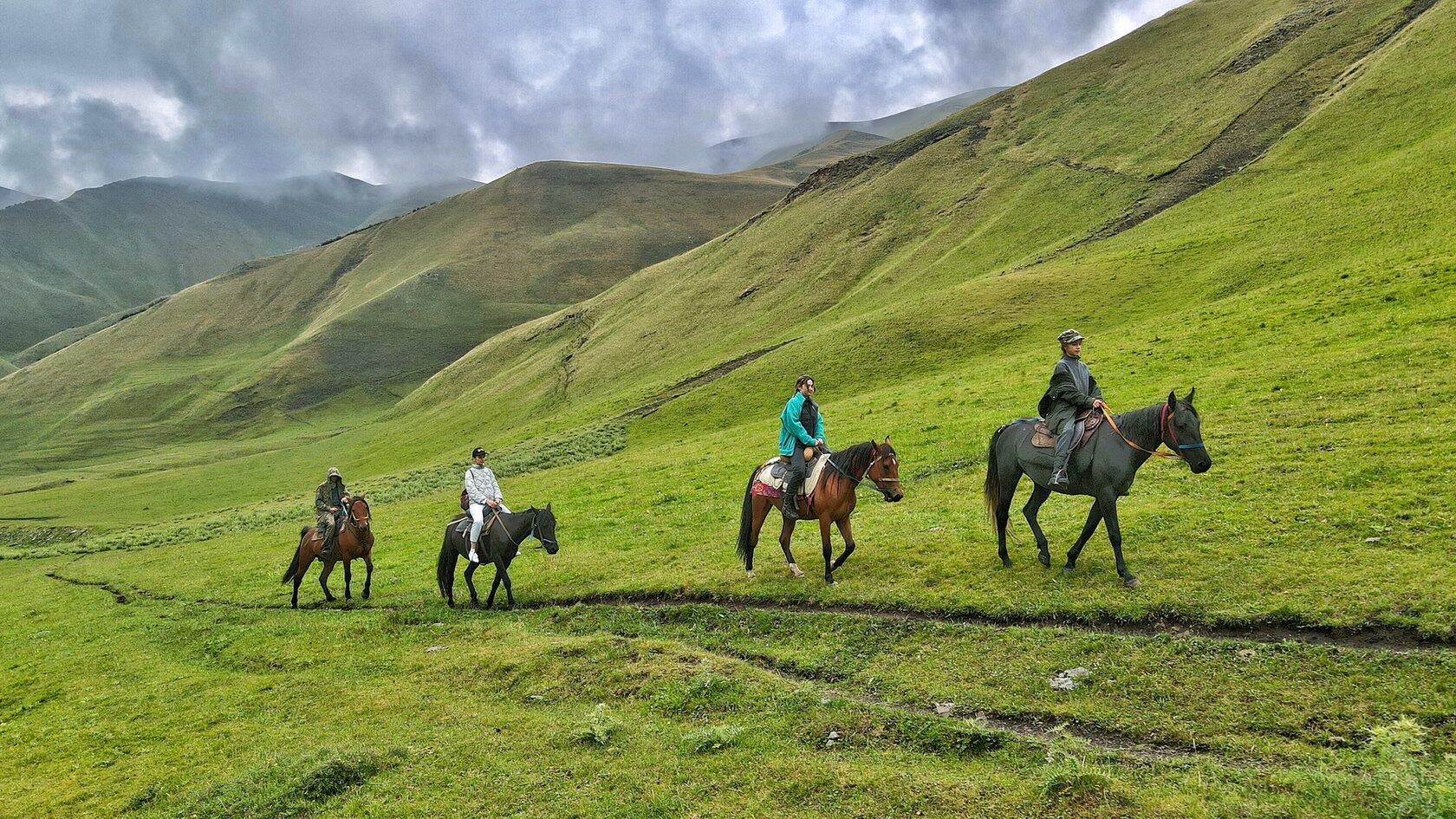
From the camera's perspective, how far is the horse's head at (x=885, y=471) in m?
15.2

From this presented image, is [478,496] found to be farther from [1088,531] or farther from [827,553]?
[1088,531]

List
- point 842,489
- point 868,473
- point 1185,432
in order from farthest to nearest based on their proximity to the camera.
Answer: point 842,489 → point 868,473 → point 1185,432

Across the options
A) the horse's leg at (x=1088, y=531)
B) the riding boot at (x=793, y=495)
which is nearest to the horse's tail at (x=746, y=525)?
the riding boot at (x=793, y=495)

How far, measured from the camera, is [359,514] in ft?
76.1

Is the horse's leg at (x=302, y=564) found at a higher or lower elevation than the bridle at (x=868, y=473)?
lower

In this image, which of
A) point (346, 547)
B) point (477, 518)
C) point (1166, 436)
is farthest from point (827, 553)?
point (346, 547)

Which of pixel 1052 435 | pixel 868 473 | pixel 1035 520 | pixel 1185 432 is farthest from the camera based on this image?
pixel 868 473

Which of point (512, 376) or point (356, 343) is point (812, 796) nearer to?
point (512, 376)

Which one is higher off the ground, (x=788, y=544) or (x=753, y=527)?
(x=753, y=527)

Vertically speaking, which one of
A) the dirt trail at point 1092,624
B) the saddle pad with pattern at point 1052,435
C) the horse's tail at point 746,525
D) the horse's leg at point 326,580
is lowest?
the dirt trail at point 1092,624

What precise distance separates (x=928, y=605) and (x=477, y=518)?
A: 42.8 ft

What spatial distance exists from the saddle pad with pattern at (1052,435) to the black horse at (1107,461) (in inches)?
4.1

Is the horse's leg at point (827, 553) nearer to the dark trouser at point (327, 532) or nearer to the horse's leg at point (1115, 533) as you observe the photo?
the horse's leg at point (1115, 533)

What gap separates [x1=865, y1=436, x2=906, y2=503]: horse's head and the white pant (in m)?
11.0
